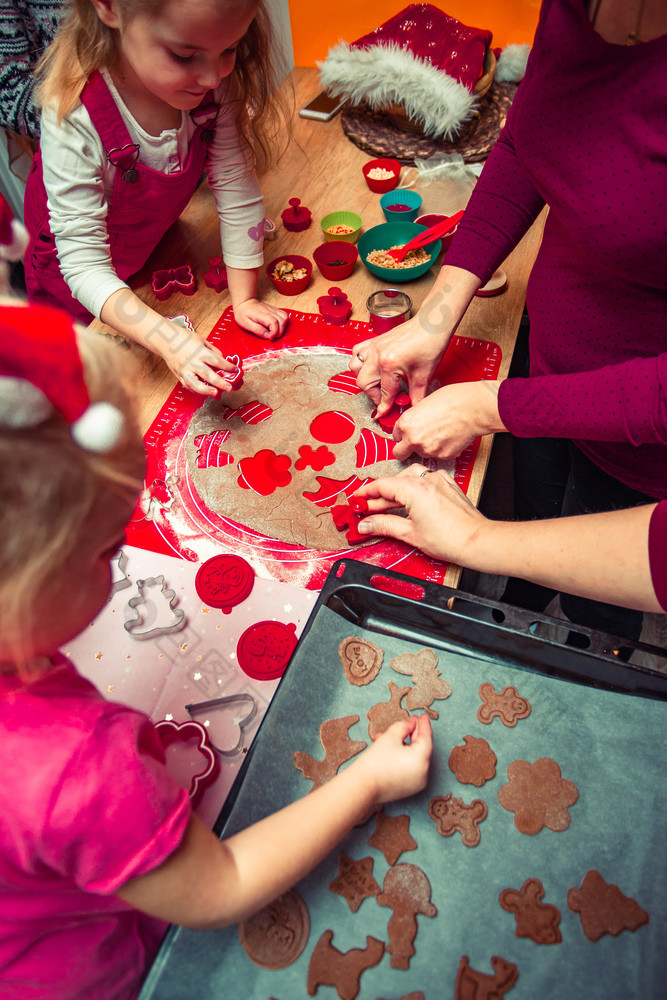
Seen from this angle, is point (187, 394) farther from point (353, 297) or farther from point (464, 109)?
point (464, 109)

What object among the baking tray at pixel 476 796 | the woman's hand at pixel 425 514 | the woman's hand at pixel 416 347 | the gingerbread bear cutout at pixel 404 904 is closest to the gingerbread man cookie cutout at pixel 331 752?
the baking tray at pixel 476 796

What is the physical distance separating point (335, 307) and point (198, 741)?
77 cm

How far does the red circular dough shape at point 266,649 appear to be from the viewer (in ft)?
2.39

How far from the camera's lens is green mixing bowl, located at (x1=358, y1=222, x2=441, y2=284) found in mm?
1144

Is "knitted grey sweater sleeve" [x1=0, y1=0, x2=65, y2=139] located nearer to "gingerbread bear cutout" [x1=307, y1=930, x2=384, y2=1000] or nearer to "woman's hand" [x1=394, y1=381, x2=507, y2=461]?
"woman's hand" [x1=394, y1=381, x2=507, y2=461]

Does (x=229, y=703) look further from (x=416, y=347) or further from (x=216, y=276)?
(x=216, y=276)

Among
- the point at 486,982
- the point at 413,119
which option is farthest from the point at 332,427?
the point at 413,119

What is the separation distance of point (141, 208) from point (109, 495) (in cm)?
86

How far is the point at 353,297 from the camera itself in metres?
1.16

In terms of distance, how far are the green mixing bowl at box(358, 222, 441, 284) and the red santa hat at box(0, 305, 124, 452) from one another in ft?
2.90

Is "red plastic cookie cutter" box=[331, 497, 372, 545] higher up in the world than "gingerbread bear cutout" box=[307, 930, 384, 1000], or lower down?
higher up

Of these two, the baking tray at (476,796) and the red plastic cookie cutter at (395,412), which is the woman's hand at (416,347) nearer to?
the red plastic cookie cutter at (395,412)

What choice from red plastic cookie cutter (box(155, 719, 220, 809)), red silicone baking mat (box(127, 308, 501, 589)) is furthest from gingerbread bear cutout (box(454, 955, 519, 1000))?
red silicone baking mat (box(127, 308, 501, 589))

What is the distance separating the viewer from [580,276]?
813 millimetres
